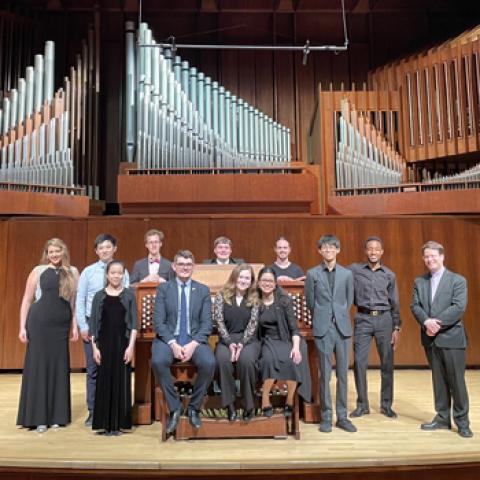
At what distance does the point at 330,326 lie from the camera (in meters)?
3.53

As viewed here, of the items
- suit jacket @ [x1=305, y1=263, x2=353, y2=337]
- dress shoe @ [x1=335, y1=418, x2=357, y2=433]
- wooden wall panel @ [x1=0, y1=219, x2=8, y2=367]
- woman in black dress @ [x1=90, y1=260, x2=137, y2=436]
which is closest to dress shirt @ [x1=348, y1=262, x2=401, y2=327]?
suit jacket @ [x1=305, y1=263, x2=353, y2=337]

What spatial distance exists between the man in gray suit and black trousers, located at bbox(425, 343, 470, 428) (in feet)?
1.96

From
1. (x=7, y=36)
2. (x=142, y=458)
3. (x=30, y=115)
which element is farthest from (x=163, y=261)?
(x=7, y=36)

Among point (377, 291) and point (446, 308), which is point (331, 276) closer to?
point (377, 291)

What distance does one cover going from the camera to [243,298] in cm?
349

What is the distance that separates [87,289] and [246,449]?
5.12 feet

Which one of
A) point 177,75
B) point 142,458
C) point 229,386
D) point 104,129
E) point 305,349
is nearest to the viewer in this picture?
point 142,458

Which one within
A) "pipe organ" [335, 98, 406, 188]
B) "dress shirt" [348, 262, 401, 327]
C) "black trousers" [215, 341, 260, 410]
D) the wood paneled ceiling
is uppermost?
the wood paneled ceiling

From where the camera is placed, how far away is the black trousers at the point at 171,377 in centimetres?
328

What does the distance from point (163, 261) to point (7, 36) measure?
4.73 metres

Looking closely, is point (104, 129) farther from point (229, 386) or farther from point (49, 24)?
point (229, 386)

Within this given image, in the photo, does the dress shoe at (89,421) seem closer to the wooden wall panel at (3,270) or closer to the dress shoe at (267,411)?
the dress shoe at (267,411)

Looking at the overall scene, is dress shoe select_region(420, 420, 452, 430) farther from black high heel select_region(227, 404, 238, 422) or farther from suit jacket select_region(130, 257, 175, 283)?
suit jacket select_region(130, 257, 175, 283)

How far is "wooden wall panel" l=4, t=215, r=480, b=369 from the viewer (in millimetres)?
5828
